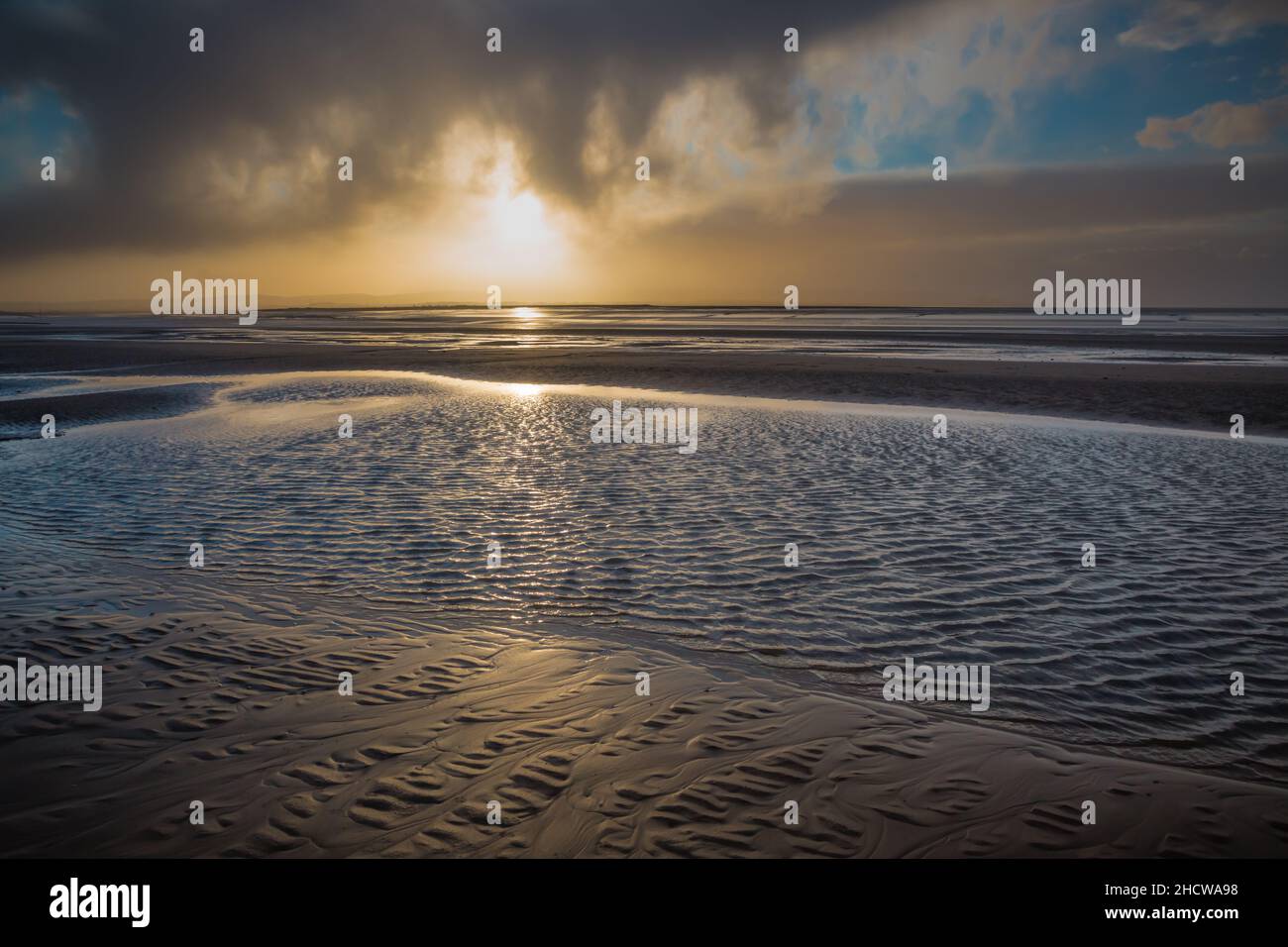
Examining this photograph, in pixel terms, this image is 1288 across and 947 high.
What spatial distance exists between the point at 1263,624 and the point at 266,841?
918 centimetres

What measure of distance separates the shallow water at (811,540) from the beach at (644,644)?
0.06m

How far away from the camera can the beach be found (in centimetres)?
494

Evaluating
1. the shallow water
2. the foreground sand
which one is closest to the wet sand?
the shallow water

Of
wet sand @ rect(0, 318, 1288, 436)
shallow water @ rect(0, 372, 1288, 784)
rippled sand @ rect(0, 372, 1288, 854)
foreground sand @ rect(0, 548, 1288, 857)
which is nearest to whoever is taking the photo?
foreground sand @ rect(0, 548, 1288, 857)

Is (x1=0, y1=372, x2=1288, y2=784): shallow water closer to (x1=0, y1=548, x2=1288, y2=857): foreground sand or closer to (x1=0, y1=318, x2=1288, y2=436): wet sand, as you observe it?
(x1=0, y1=548, x2=1288, y2=857): foreground sand

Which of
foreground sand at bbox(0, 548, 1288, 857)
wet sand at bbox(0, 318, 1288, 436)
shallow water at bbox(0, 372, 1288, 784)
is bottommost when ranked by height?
foreground sand at bbox(0, 548, 1288, 857)

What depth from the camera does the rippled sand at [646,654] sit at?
4941 mm

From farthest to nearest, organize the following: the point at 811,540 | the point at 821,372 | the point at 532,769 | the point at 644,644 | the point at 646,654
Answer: the point at 821,372
the point at 811,540
the point at 644,644
the point at 646,654
the point at 532,769

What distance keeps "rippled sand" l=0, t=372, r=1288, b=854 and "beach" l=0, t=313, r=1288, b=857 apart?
0.04 meters

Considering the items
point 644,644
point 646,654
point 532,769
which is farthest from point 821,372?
point 532,769

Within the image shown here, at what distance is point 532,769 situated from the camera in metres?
5.43

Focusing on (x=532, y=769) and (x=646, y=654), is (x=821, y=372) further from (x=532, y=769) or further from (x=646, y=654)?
(x=532, y=769)

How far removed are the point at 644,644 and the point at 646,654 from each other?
232mm

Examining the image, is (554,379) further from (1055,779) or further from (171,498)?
(1055,779)
